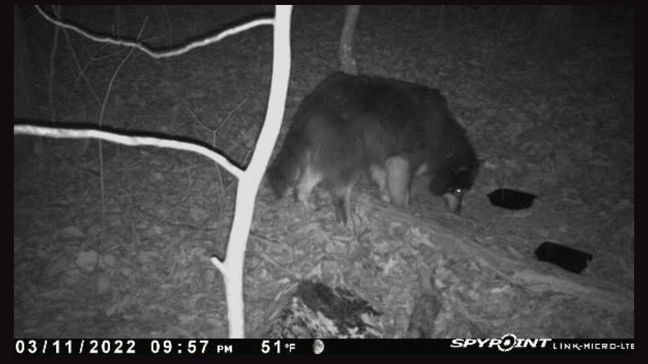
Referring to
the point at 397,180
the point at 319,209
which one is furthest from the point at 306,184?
the point at 397,180

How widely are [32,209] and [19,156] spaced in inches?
47.1

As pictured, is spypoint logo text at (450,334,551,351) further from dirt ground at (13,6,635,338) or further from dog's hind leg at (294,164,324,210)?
dog's hind leg at (294,164,324,210)

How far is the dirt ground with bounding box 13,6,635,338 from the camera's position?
4957 mm

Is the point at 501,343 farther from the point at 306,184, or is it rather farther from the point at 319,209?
the point at 306,184

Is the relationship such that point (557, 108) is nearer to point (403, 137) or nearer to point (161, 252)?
point (403, 137)

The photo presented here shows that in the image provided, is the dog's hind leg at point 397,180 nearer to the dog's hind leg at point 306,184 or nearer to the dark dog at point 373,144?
the dark dog at point 373,144

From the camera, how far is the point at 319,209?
6.69 meters

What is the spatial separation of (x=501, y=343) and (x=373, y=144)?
3273mm

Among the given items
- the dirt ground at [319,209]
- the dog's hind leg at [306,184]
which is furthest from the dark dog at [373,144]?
the dirt ground at [319,209]

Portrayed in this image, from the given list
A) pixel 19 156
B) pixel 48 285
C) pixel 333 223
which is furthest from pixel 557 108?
pixel 19 156

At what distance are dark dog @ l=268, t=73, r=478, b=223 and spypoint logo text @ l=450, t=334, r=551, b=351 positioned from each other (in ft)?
8.06

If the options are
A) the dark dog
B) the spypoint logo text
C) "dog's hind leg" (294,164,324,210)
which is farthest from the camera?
"dog's hind leg" (294,164,324,210)

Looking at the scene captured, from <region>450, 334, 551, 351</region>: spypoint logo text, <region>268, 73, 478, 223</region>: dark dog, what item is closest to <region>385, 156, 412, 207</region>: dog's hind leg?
<region>268, 73, 478, 223</region>: dark dog
